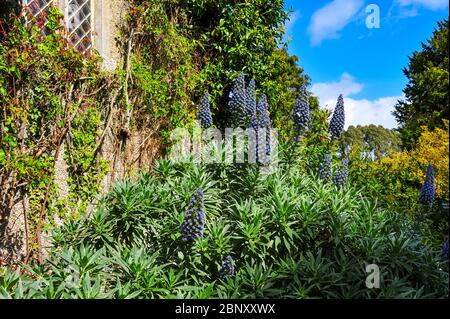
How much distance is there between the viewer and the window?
446 cm

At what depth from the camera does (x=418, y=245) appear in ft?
10.1

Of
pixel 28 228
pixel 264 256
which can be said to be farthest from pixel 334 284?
pixel 28 228

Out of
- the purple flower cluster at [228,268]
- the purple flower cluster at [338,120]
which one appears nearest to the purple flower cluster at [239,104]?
the purple flower cluster at [338,120]

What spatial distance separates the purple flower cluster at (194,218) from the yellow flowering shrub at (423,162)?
88.4 inches

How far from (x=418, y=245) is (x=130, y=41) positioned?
4659 millimetres

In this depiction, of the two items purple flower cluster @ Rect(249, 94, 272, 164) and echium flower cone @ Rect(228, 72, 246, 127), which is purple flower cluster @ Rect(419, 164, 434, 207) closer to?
purple flower cluster @ Rect(249, 94, 272, 164)

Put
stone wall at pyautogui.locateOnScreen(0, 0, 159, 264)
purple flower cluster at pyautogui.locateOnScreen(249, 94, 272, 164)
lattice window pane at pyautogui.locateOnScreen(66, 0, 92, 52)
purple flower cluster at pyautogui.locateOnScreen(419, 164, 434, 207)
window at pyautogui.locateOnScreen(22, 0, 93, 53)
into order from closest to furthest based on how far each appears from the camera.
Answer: purple flower cluster at pyautogui.locateOnScreen(419, 164, 434, 207), purple flower cluster at pyautogui.locateOnScreen(249, 94, 272, 164), window at pyautogui.locateOnScreen(22, 0, 93, 53), stone wall at pyautogui.locateOnScreen(0, 0, 159, 264), lattice window pane at pyautogui.locateOnScreen(66, 0, 92, 52)

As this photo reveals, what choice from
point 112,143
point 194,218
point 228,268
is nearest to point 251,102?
point 194,218

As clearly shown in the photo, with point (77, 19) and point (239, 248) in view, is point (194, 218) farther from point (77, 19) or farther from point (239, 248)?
point (77, 19)

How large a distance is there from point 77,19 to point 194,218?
12.2 feet

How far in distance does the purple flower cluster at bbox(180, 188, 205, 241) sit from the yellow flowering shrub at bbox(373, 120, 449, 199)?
2.25 m

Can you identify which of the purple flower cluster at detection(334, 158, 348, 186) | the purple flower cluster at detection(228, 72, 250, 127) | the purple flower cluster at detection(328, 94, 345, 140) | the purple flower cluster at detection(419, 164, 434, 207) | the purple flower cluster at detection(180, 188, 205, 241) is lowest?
the purple flower cluster at detection(180, 188, 205, 241)
